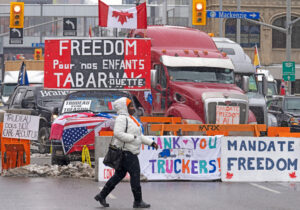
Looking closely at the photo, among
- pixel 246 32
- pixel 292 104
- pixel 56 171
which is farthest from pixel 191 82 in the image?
pixel 246 32

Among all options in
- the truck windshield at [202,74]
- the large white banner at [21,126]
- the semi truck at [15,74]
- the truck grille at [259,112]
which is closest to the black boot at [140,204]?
the large white banner at [21,126]

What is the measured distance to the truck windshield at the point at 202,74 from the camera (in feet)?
75.3

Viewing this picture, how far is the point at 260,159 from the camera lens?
53.0 feet

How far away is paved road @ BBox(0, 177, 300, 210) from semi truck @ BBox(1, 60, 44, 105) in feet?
89.4

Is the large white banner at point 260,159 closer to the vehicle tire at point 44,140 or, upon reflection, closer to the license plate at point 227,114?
the license plate at point 227,114

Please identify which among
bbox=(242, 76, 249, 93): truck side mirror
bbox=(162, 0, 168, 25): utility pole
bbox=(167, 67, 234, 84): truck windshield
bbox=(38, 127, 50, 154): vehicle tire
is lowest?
bbox=(38, 127, 50, 154): vehicle tire

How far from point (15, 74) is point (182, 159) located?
3177 cm

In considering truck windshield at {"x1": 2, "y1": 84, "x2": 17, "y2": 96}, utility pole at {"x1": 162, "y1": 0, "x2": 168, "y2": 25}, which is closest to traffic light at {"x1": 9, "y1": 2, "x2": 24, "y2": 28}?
truck windshield at {"x1": 2, "y1": 84, "x2": 17, "y2": 96}

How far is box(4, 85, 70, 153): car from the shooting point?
2362cm

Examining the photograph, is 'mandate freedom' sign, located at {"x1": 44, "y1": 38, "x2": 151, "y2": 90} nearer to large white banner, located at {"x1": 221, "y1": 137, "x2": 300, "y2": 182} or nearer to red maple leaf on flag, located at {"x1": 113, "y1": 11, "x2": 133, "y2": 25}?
red maple leaf on flag, located at {"x1": 113, "y1": 11, "x2": 133, "y2": 25}

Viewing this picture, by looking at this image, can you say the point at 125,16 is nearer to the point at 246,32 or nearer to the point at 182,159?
the point at 182,159

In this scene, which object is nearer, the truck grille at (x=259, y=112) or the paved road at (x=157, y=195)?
the paved road at (x=157, y=195)

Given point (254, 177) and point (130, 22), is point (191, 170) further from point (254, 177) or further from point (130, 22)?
point (130, 22)

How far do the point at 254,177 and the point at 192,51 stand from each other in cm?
838
